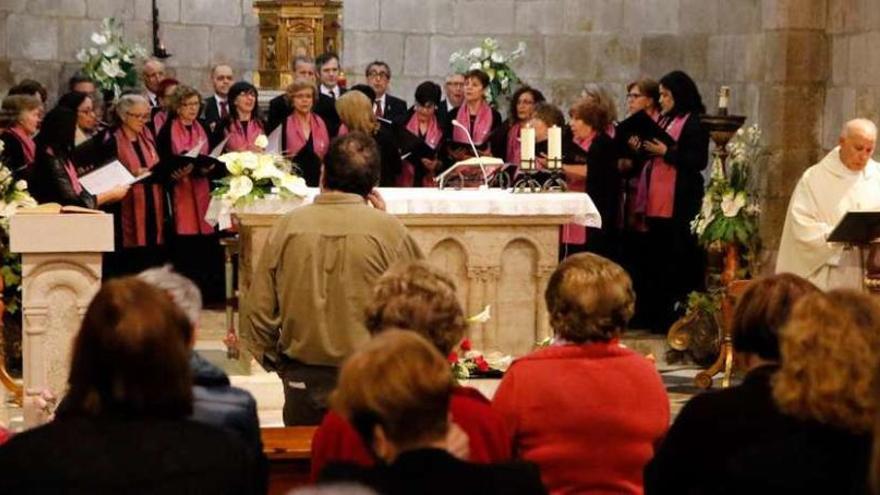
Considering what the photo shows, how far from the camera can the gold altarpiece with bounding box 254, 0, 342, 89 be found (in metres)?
12.9

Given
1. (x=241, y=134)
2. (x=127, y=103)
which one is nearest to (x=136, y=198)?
(x=127, y=103)

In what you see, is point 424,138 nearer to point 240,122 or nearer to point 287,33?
point 240,122

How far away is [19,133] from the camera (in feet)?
31.5

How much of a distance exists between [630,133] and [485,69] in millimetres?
2185

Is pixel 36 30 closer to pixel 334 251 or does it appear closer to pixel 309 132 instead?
pixel 309 132

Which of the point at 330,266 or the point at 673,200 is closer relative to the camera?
the point at 330,266

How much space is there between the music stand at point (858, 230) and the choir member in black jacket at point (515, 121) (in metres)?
3.39

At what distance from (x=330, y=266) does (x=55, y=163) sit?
420 centimetres

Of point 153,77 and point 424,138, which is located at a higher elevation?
point 153,77

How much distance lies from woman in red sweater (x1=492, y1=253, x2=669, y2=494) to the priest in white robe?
14.7ft

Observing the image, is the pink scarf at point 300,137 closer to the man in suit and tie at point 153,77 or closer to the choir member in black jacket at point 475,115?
the choir member in black jacket at point 475,115

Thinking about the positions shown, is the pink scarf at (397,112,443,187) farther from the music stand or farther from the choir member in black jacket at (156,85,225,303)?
the music stand

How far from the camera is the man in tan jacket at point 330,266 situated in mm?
5113

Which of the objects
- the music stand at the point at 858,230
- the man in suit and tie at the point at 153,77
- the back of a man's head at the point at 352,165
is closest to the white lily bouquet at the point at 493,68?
the man in suit and tie at the point at 153,77
